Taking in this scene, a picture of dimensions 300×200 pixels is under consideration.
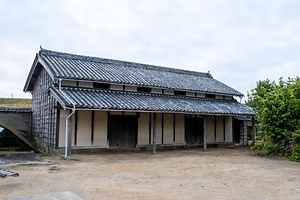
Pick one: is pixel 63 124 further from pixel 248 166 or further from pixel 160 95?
pixel 248 166

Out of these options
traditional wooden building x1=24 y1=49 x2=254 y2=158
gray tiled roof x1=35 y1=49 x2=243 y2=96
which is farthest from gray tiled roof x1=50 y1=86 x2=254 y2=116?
gray tiled roof x1=35 y1=49 x2=243 y2=96

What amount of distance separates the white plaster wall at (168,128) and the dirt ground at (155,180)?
16.9ft

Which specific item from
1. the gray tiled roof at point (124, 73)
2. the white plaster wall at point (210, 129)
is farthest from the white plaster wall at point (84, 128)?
the white plaster wall at point (210, 129)

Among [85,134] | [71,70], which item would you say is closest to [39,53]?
[71,70]

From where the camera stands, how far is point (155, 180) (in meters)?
7.76

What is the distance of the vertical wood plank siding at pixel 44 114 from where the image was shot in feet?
45.5

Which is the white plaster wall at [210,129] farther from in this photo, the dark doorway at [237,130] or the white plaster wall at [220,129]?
the dark doorway at [237,130]

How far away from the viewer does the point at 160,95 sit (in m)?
16.6

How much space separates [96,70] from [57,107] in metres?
3.54

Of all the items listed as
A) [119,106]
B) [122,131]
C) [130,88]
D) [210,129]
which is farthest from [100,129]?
[210,129]

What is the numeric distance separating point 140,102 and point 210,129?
20.5 feet

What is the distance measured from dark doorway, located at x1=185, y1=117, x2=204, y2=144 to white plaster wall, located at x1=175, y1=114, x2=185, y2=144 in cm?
35

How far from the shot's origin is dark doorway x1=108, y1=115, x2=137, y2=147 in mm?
14680

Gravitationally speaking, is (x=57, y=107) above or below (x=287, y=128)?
above
